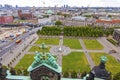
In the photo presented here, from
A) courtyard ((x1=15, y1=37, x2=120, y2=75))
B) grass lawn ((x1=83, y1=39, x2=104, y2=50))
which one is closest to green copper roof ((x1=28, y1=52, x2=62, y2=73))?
courtyard ((x1=15, y1=37, x2=120, y2=75))

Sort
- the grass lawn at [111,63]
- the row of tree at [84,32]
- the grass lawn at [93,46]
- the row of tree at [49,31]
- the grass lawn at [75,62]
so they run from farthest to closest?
the row of tree at [49,31], the row of tree at [84,32], the grass lawn at [93,46], the grass lawn at [75,62], the grass lawn at [111,63]

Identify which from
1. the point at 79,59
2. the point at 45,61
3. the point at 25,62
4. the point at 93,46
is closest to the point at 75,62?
the point at 79,59

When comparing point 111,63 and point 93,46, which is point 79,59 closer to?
point 111,63

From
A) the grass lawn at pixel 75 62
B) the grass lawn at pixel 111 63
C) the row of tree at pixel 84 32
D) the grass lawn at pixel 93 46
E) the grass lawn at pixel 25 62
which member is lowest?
the grass lawn at pixel 93 46

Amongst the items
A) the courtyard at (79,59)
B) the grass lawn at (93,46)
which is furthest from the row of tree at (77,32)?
the courtyard at (79,59)

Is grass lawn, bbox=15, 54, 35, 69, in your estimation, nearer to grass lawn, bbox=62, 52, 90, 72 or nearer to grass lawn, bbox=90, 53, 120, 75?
grass lawn, bbox=62, 52, 90, 72

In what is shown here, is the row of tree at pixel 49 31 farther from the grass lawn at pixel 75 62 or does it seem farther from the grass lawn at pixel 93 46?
the grass lawn at pixel 75 62
